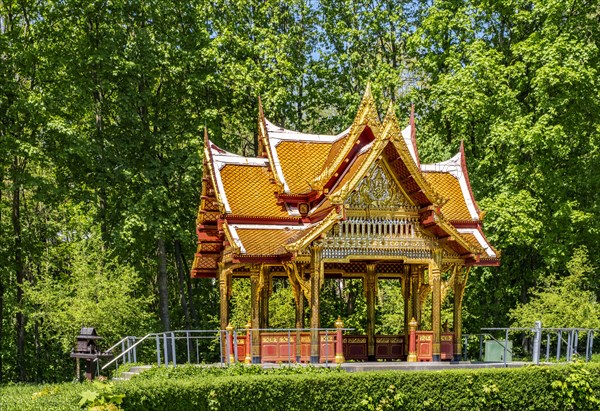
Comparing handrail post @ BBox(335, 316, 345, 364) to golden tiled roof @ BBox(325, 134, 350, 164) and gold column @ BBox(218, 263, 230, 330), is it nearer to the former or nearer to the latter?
gold column @ BBox(218, 263, 230, 330)

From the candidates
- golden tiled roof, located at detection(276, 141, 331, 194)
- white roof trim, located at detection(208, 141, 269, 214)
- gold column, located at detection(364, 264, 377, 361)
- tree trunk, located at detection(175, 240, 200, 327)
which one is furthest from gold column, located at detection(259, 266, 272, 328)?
tree trunk, located at detection(175, 240, 200, 327)

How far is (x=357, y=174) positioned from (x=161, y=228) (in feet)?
52.4

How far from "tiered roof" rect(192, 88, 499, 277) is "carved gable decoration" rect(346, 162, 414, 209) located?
10.7 inches

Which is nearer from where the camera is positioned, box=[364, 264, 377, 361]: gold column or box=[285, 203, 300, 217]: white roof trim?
box=[285, 203, 300, 217]: white roof trim

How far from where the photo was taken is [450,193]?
29547mm

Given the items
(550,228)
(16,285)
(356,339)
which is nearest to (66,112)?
(16,285)

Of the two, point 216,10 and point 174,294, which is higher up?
point 216,10

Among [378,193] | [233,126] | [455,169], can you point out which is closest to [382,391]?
[378,193]

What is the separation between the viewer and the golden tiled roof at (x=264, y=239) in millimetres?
24953

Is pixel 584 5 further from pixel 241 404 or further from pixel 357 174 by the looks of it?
pixel 241 404

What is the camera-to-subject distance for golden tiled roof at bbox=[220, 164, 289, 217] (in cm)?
2694

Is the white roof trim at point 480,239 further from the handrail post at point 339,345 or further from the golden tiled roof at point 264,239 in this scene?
the handrail post at point 339,345

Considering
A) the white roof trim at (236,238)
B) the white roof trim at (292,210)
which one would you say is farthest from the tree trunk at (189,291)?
the white roof trim at (236,238)

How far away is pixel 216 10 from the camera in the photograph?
1729 inches
